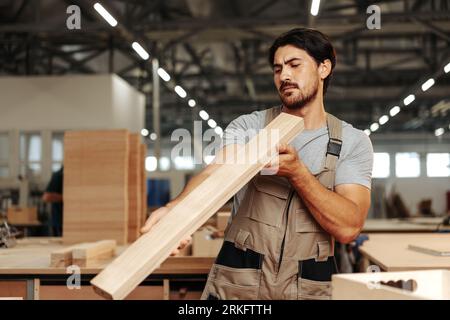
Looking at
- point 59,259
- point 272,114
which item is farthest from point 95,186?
point 272,114

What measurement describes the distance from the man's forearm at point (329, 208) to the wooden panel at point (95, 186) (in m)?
2.22

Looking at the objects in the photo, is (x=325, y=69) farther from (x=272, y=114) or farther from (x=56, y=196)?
(x=56, y=196)

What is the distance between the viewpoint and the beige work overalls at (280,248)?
64.2 inches

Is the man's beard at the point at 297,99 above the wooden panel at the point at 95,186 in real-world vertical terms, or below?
above

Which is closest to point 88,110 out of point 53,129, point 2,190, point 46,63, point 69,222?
point 53,129

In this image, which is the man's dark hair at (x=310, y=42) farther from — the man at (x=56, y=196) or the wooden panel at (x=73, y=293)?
the man at (x=56, y=196)

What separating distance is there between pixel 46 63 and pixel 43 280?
9.37 m

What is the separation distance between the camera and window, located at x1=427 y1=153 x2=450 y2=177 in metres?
17.3

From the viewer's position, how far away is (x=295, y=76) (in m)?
1.65

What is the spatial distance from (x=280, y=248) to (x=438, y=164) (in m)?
17.9

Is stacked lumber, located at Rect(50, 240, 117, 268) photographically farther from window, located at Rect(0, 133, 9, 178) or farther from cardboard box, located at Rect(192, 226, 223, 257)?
window, located at Rect(0, 133, 9, 178)

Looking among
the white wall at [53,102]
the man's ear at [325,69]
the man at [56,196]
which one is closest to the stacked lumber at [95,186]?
the man's ear at [325,69]

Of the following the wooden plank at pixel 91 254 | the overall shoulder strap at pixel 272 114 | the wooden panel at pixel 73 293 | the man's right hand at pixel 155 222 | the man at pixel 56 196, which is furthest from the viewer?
the man at pixel 56 196

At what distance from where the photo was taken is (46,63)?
1128 cm
